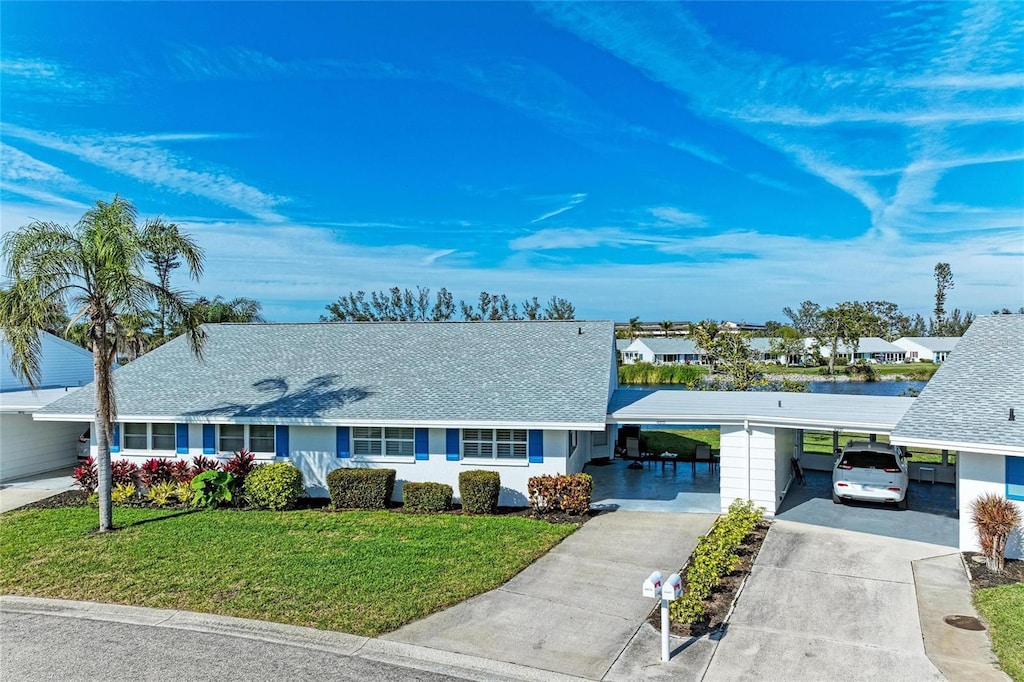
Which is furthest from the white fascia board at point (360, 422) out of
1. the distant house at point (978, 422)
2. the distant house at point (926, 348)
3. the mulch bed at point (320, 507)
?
the distant house at point (926, 348)

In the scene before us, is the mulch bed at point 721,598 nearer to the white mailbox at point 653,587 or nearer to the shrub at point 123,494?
the white mailbox at point 653,587

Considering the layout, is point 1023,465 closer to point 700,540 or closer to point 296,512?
point 700,540

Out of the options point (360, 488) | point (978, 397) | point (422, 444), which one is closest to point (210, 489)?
point (360, 488)

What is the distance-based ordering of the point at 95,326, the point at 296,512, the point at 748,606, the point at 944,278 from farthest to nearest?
1. the point at 944,278
2. the point at 296,512
3. the point at 95,326
4. the point at 748,606

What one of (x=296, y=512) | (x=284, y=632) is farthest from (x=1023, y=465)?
(x=296, y=512)

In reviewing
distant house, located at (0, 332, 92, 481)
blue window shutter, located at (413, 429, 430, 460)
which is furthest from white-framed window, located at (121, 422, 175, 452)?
blue window shutter, located at (413, 429, 430, 460)

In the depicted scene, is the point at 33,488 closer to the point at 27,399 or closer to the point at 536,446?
the point at 27,399
